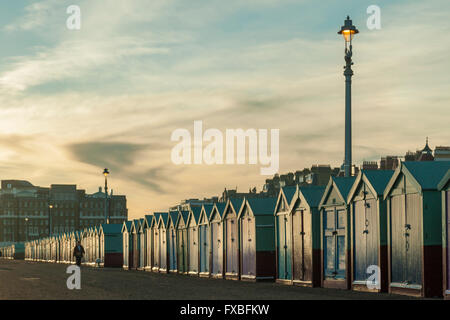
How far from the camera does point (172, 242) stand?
163 ft

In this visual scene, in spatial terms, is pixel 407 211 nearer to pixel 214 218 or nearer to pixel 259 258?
pixel 259 258

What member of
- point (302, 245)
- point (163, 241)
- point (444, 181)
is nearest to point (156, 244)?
point (163, 241)

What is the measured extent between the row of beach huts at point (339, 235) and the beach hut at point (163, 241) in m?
2.18

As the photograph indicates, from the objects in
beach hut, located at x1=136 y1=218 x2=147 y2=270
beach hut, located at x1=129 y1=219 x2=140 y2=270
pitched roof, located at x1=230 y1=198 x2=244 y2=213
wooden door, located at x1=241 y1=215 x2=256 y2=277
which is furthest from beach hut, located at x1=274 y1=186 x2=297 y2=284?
beach hut, located at x1=129 y1=219 x2=140 y2=270

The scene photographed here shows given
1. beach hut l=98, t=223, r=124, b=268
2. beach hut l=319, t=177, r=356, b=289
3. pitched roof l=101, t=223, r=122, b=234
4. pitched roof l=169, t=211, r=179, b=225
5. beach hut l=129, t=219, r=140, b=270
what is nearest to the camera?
beach hut l=319, t=177, r=356, b=289

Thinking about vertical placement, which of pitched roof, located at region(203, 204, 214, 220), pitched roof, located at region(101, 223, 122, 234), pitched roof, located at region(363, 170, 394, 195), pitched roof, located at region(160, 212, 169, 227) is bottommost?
pitched roof, located at region(101, 223, 122, 234)

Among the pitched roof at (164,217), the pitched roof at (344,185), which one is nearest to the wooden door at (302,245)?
the pitched roof at (344,185)

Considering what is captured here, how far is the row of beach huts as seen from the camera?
897 inches

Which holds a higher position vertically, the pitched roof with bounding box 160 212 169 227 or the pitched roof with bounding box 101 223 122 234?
the pitched roof with bounding box 160 212 169 227

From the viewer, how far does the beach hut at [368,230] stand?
83.3 ft

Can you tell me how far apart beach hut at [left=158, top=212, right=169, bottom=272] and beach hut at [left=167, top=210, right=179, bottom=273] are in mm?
341

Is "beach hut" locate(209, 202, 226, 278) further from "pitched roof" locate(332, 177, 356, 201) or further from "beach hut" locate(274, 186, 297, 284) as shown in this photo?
"pitched roof" locate(332, 177, 356, 201)

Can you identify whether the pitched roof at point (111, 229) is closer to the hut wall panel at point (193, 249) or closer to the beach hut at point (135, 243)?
the beach hut at point (135, 243)
